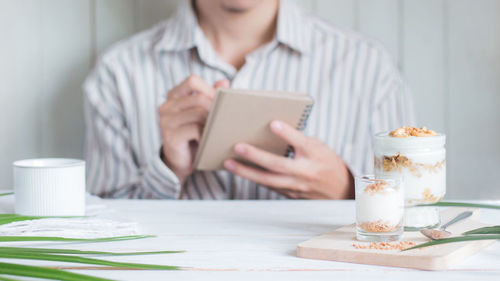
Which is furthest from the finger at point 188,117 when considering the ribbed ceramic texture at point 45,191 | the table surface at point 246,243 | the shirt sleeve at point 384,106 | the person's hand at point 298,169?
the shirt sleeve at point 384,106

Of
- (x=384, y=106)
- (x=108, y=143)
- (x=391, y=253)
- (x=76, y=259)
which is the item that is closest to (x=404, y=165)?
(x=391, y=253)

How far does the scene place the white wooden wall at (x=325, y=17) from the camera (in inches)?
61.6

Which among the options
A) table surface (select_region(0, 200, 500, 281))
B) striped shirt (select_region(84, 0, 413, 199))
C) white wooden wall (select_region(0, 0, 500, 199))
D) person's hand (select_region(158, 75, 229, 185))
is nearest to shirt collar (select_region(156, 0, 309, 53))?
striped shirt (select_region(84, 0, 413, 199))

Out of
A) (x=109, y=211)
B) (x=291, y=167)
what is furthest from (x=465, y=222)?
(x=109, y=211)

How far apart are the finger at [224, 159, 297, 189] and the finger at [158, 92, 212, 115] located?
124 millimetres

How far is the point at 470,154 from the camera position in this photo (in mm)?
1606

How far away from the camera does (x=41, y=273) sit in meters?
0.53

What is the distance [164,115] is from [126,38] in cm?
47

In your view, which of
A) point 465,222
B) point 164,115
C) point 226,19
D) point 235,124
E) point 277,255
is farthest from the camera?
point 226,19

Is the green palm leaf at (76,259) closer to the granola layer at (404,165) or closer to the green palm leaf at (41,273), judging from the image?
the green palm leaf at (41,273)

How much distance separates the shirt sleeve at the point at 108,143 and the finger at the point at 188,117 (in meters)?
0.26

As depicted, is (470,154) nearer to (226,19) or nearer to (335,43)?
(335,43)

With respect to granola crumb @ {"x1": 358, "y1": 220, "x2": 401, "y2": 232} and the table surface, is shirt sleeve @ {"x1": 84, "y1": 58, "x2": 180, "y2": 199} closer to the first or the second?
the table surface

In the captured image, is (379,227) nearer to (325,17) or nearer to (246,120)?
(246,120)
